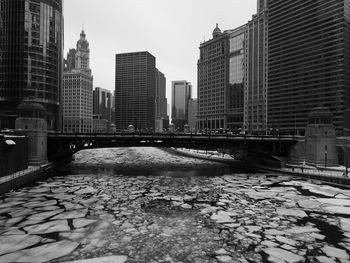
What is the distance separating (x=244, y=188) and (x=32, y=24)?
12727 centimetres

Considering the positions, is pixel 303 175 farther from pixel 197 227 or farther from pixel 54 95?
pixel 54 95

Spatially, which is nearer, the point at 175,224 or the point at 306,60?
the point at 175,224

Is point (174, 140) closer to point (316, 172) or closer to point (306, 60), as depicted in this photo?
point (316, 172)

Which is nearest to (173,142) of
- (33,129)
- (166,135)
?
(166,135)

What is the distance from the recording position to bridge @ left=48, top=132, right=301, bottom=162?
2294 inches

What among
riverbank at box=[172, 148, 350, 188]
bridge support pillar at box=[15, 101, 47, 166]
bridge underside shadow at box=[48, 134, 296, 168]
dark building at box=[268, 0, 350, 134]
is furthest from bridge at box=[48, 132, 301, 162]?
dark building at box=[268, 0, 350, 134]

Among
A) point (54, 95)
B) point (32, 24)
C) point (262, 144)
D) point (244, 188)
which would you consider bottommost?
point (244, 188)

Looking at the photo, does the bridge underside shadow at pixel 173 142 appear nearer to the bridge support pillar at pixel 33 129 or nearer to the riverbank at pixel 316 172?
the riverbank at pixel 316 172

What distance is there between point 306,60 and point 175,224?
18139cm

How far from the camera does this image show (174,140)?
2365 inches

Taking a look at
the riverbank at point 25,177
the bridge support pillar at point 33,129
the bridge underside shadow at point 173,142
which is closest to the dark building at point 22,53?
the bridge underside shadow at point 173,142

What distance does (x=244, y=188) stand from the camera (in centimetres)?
3719

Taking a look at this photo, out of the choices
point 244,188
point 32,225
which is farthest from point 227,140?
point 32,225

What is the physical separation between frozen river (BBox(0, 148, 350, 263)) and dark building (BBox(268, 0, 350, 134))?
13301cm
